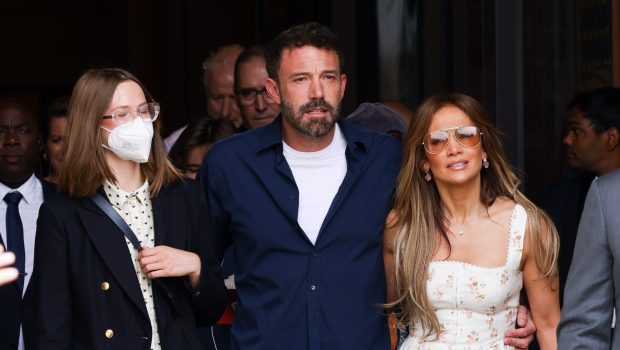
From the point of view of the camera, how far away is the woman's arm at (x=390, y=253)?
15.5 feet

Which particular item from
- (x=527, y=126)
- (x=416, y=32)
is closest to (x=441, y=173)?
(x=527, y=126)

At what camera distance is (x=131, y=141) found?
175 inches

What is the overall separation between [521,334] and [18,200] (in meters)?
2.37

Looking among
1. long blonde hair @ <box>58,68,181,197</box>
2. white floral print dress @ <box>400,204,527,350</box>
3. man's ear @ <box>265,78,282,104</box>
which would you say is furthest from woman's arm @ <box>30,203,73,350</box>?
white floral print dress @ <box>400,204,527,350</box>

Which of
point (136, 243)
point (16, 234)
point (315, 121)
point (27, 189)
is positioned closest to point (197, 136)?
point (27, 189)

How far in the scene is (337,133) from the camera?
486 cm

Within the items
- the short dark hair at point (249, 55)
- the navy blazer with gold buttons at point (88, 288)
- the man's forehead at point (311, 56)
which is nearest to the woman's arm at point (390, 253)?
the man's forehead at point (311, 56)

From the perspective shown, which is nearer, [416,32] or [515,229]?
[515,229]

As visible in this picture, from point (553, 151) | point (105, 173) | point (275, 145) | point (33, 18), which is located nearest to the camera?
point (105, 173)

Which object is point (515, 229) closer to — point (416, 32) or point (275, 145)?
point (275, 145)

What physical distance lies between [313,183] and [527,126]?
6.04 feet

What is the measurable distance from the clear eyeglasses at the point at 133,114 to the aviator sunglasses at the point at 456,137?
37.8 inches

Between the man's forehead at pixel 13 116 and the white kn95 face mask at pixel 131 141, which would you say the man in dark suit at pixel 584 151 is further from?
the man's forehead at pixel 13 116

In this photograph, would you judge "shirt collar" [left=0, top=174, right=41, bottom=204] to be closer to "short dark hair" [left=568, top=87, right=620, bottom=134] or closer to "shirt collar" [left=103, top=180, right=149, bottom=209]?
"shirt collar" [left=103, top=180, right=149, bottom=209]
